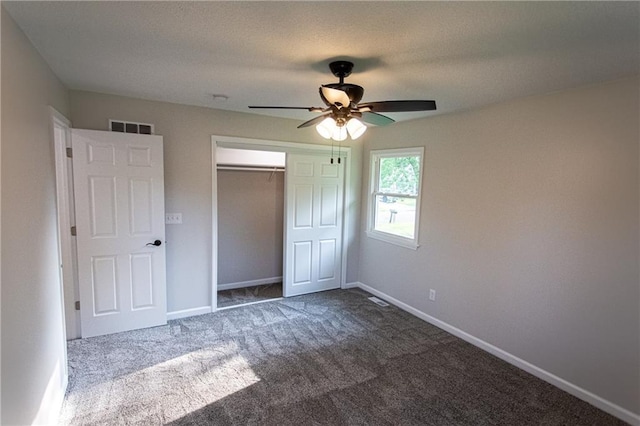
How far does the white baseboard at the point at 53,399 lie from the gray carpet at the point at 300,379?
6 centimetres

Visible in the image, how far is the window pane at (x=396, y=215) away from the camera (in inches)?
163

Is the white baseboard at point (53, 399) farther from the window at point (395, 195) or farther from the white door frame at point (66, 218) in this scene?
the window at point (395, 195)

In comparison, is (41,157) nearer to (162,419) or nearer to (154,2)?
(154,2)

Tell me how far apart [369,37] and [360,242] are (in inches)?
135

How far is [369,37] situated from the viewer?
182 cm

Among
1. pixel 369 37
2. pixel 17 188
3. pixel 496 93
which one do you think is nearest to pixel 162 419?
pixel 17 188

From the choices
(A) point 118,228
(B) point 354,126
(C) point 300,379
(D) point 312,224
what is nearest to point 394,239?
(D) point 312,224

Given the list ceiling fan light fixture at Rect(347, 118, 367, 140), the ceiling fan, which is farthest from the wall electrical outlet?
ceiling fan light fixture at Rect(347, 118, 367, 140)

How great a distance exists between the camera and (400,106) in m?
2.13

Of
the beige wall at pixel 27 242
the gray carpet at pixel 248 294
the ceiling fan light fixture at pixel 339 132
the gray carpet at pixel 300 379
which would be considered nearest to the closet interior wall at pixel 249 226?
the gray carpet at pixel 248 294

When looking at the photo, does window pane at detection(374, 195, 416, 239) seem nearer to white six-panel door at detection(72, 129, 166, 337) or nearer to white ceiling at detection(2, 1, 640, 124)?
white ceiling at detection(2, 1, 640, 124)

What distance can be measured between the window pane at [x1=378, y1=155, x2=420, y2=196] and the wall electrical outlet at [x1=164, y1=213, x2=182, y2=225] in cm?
256

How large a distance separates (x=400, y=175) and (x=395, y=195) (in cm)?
26

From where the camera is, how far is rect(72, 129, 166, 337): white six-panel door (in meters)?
3.14
